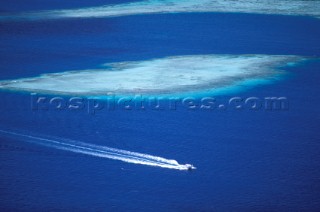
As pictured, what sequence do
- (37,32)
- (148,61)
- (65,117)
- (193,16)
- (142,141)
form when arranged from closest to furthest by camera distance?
(142,141), (65,117), (148,61), (37,32), (193,16)

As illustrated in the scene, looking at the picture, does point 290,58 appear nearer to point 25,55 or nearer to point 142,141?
point 142,141

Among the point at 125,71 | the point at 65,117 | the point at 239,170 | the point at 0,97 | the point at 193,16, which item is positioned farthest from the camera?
the point at 193,16

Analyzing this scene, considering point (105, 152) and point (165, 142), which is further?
point (165, 142)

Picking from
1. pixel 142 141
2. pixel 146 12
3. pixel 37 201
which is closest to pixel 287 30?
pixel 146 12

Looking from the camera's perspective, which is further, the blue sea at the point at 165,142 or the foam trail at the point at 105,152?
the foam trail at the point at 105,152
